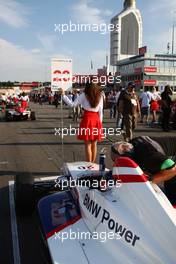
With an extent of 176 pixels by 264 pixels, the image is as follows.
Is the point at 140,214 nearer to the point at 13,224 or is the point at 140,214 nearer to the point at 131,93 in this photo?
the point at 13,224

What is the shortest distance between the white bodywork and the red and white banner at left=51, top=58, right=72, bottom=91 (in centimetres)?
332

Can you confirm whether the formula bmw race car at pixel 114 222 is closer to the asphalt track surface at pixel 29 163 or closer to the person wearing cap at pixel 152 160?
the person wearing cap at pixel 152 160

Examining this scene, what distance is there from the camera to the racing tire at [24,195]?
15.3 feet

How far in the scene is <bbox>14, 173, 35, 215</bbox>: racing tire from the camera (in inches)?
184

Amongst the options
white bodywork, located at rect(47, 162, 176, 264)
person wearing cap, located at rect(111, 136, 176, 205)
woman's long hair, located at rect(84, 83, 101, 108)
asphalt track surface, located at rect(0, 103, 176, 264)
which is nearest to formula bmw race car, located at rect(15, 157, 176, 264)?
white bodywork, located at rect(47, 162, 176, 264)

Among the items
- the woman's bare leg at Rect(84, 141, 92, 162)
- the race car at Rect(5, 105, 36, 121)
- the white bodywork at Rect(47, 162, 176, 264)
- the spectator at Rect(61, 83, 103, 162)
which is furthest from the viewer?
the race car at Rect(5, 105, 36, 121)

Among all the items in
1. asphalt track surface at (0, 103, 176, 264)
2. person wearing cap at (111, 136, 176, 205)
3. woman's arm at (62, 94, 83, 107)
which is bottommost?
asphalt track surface at (0, 103, 176, 264)

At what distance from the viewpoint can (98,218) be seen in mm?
2961

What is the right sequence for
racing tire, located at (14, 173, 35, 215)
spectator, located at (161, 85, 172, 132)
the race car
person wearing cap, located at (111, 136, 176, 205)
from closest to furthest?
person wearing cap, located at (111, 136, 176, 205) < racing tire, located at (14, 173, 35, 215) < spectator, located at (161, 85, 172, 132) < the race car

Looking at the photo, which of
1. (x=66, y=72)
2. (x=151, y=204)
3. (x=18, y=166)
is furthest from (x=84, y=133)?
(x=151, y=204)

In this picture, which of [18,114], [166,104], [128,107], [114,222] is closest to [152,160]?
[114,222]

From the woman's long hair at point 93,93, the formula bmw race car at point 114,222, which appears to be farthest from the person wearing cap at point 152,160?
the woman's long hair at point 93,93

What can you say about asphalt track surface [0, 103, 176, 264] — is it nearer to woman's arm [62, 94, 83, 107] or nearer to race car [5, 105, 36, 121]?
woman's arm [62, 94, 83, 107]

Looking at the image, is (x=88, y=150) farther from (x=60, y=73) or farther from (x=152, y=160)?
(x=152, y=160)
